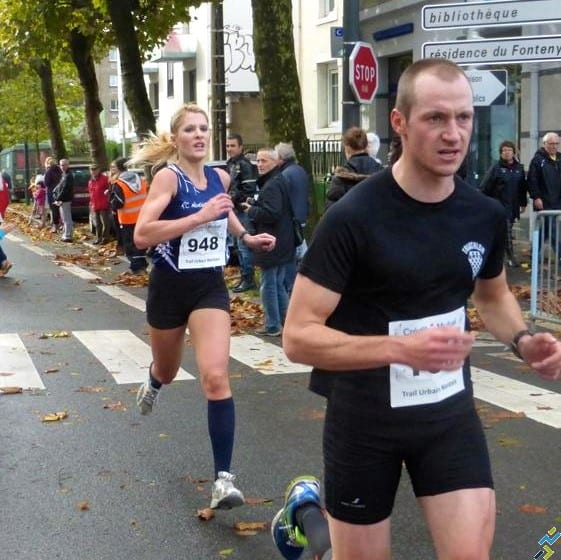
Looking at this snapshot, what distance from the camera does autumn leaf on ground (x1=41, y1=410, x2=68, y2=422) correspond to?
7.98 metres

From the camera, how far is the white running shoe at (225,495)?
5609mm

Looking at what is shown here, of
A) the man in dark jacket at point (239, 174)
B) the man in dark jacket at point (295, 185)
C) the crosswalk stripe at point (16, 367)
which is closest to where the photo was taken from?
the crosswalk stripe at point (16, 367)

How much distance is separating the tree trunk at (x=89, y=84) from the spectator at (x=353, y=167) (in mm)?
19416

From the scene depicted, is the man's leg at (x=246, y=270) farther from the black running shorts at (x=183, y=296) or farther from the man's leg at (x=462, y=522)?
the man's leg at (x=462, y=522)

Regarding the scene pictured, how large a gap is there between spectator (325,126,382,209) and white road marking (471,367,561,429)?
2.18 metres

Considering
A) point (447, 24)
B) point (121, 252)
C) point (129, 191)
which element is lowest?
point (121, 252)

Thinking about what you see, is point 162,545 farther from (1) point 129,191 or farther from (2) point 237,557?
(1) point 129,191

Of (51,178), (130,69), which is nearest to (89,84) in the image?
(51,178)

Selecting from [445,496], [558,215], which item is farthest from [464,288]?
[558,215]

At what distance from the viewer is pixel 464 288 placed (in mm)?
3520

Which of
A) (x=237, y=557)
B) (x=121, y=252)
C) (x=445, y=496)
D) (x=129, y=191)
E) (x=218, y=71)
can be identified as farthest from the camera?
(x=218, y=71)

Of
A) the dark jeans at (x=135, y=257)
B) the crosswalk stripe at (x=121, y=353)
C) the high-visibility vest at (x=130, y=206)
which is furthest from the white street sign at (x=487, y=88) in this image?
the high-visibility vest at (x=130, y=206)

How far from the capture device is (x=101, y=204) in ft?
86.6

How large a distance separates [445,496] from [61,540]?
257 centimetres
